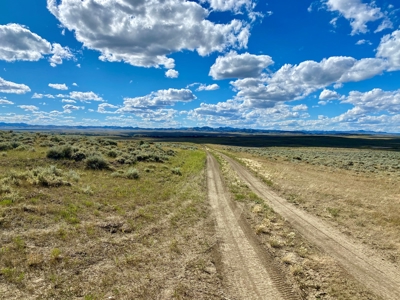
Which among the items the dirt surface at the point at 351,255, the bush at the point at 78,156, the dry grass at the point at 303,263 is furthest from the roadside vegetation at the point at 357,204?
the bush at the point at 78,156

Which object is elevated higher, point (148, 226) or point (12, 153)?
point (12, 153)

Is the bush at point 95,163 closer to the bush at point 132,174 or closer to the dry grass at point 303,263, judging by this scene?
the bush at point 132,174

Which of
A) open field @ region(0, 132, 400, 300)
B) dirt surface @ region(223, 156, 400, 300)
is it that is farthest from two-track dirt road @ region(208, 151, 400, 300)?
open field @ region(0, 132, 400, 300)

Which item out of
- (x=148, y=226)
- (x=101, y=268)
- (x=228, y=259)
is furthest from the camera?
(x=148, y=226)

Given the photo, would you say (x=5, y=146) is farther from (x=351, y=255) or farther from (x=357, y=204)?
(x=357, y=204)

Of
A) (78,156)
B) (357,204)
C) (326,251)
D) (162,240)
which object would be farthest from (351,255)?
(78,156)

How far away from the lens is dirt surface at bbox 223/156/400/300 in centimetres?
844

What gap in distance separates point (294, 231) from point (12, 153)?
27.2 meters

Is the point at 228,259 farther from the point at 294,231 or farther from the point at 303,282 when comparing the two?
the point at 294,231

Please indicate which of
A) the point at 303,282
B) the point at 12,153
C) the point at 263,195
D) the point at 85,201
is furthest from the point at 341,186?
the point at 12,153

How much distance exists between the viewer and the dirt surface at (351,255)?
8.44 metres

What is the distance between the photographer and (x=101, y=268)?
26.9ft

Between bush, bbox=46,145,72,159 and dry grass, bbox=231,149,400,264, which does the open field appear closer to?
dry grass, bbox=231,149,400,264

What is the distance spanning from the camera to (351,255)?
→ 10531 mm
